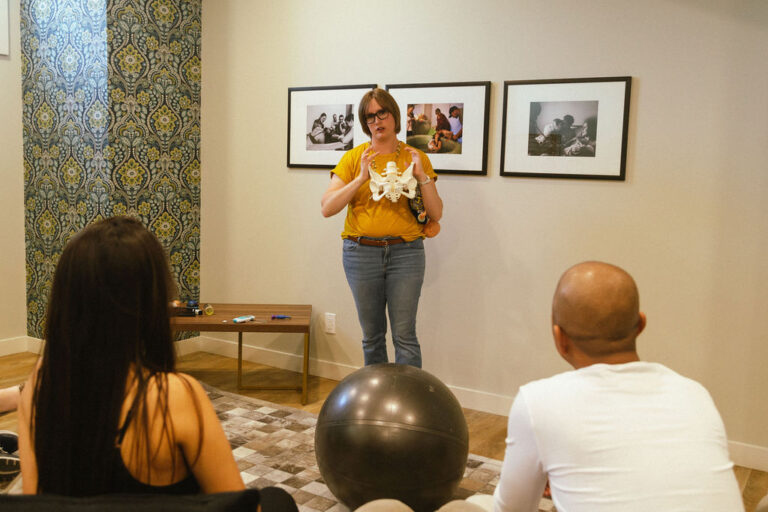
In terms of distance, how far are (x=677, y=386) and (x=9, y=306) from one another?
442 cm

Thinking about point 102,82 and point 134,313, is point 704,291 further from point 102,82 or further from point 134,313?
point 102,82

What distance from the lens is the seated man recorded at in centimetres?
112

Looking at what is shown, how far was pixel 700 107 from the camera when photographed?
119 inches

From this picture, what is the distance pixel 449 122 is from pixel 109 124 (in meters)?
1.98

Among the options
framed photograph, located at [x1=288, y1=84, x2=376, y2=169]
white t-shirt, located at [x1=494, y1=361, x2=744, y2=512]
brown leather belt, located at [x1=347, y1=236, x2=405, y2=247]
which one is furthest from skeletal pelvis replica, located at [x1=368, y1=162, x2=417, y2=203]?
white t-shirt, located at [x1=494, y1=361, x2=744, y2=512]

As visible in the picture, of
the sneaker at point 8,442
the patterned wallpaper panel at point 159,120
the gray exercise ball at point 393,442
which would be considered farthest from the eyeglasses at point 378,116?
the sneaker at point 8,442

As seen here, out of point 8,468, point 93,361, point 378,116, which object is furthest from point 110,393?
point 378,116

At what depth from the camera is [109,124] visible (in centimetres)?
400

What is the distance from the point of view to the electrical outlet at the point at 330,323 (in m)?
4.15

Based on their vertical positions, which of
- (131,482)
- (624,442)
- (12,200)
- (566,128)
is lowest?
(131,482)

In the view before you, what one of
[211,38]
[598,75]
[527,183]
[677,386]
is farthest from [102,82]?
[677,386]

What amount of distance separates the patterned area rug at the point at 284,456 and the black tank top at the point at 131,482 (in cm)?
135

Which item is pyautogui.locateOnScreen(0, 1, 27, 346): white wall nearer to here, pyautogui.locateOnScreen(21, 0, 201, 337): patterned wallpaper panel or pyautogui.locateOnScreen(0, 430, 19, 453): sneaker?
pyautogui.locateOnScreen(21, 0, 201, 337): patterned wallpaper panel

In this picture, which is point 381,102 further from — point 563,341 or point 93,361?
point 93,361
